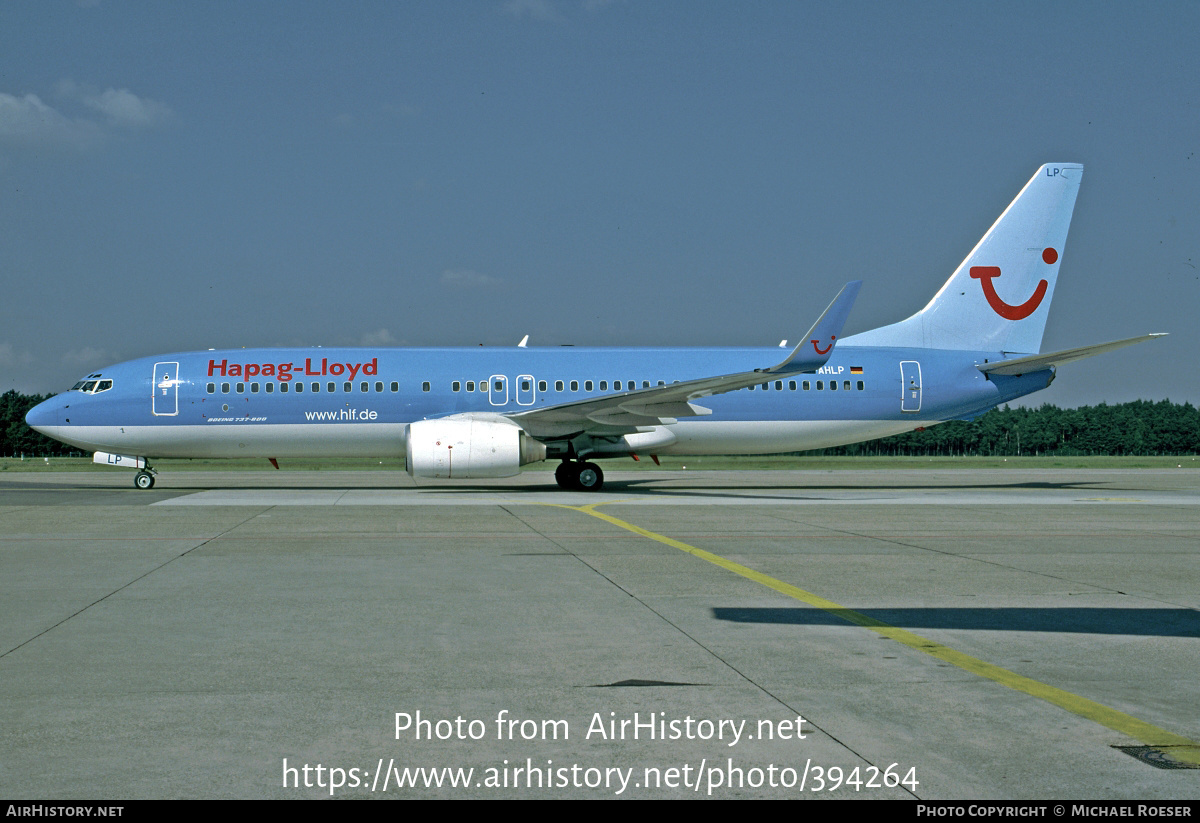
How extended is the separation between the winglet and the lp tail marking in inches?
326

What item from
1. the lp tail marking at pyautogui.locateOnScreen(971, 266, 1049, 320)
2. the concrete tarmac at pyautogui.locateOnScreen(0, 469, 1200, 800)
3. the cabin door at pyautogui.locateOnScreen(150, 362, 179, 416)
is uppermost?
the lp tail marking at pyautogui.locateOnScreen(971, 266, 1049, 320)

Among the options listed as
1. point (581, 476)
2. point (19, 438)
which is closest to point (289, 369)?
point (581, 476)

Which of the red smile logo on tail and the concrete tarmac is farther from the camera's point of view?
the red smile logo on tail

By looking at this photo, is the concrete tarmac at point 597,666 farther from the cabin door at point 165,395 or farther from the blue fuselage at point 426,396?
the cabin door at point 165,395

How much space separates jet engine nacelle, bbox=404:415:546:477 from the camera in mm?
21984

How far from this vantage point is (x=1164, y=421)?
135375 millimetres

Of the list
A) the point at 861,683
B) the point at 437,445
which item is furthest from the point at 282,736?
the point at 437,445

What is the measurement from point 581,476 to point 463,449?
12.9 ft

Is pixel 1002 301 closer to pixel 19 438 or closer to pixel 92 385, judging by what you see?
pixel 92 385

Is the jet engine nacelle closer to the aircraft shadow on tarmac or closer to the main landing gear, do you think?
the main landing gear

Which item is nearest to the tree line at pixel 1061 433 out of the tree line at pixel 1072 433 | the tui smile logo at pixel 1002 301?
the tree line at pixel 1072 433

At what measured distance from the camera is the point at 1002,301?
28031mm

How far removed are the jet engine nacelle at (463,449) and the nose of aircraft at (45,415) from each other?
32.2 feet

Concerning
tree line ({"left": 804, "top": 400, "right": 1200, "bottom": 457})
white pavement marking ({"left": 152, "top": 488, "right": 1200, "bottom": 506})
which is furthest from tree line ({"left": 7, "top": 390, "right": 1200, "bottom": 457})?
white pavement marking ({"left": 152, "top": 488, "right": 1200, "bottom": 506})
